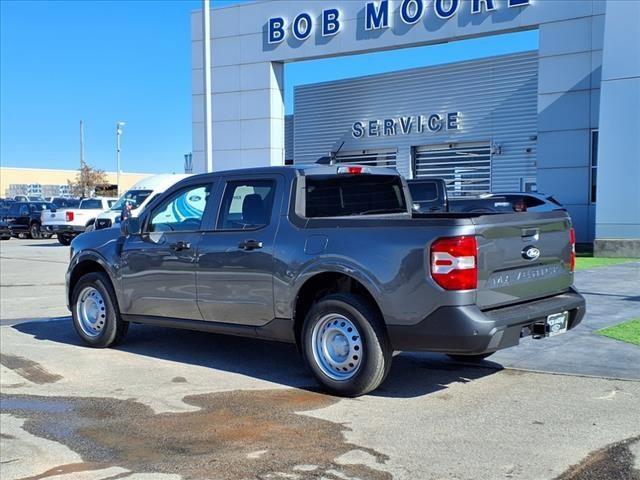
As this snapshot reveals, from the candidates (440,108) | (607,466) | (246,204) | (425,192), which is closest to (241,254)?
(246,204)

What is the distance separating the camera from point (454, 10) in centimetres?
2180

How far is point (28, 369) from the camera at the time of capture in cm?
703

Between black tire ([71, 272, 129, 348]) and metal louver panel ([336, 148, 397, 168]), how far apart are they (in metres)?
21.9

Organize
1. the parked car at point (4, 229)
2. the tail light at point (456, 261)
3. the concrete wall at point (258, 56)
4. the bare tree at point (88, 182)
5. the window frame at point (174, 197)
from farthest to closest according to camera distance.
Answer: the bare tree at point (88, 182) < the parked car at point (4, 229) < the concrete wall at point (258, 56) < the window frame at point (174, 197) < the tail light at point (456, 261)

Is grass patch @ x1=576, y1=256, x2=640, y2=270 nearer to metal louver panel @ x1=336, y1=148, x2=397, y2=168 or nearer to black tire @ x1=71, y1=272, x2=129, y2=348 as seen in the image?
black tire @ x1=71, y1=272, x2=129, y2=348

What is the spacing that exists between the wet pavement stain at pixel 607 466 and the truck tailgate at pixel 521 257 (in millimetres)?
1302

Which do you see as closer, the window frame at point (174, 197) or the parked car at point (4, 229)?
the window frame at point (174, 197)

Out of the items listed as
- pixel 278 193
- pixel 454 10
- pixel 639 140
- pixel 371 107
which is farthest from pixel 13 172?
pixel 278 193

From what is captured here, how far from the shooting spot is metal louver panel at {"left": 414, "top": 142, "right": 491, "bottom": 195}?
89.4 feet

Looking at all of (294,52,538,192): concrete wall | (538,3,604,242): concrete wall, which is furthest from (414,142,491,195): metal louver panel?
(538,3,604,242): concrete wall

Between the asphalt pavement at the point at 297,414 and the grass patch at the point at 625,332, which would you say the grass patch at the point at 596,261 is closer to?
the grass patch at the point at 625,332

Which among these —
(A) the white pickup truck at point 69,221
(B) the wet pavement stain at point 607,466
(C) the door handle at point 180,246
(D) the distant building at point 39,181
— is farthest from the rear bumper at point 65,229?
(D) the distant building at point 39,181

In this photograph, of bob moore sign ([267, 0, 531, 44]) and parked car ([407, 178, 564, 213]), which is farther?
bob moore sign ([267, 0, 531, 44])

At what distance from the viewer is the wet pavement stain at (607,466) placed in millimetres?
4047
